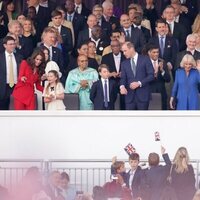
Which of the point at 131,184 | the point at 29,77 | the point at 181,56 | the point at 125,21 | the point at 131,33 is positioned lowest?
the point at 131,184

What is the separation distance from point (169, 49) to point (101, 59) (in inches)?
54.3

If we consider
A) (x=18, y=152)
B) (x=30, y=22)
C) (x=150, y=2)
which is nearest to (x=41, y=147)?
(x=18, y=152)

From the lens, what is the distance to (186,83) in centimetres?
3503

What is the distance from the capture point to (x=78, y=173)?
1340 inches

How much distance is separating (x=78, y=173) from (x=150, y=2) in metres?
6.05

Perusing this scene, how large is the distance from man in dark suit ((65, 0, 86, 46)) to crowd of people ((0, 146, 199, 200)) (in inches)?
225

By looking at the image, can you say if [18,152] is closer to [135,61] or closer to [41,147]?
[41,147]

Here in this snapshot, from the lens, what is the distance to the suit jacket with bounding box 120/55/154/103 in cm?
3497

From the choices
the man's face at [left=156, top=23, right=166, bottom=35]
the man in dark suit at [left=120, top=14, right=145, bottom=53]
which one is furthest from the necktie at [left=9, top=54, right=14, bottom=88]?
the man's face at [left=156, top=23, right=166, bottom=35]

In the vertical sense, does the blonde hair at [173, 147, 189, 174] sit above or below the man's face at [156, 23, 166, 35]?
below

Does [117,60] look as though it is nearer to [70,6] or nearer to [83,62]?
[83,62]

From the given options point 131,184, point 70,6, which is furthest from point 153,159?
point 70,6

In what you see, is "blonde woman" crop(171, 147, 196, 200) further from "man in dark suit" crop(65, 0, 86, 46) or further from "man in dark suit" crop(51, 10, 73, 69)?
"man in dark suit" crop(65, 0, 86, 46)

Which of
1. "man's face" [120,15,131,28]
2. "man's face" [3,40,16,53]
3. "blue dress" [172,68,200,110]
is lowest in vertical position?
"blue dress" [172,68,200,110]
